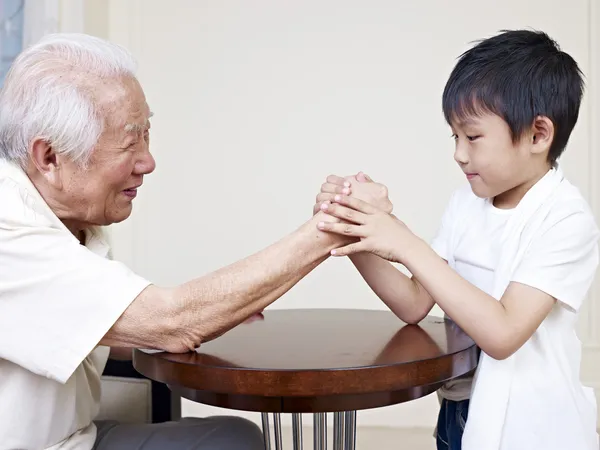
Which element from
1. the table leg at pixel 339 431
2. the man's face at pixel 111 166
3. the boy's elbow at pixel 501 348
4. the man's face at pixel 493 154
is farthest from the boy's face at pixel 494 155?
the man's face at pixel 111 166

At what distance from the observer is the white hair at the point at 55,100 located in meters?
1.37

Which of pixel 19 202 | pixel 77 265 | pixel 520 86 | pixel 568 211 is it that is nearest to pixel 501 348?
pixel 568 211

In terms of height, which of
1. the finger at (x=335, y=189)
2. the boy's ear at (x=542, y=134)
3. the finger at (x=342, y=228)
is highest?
the boy's ear at (x=542, y=134)

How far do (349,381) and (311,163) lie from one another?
2.51m

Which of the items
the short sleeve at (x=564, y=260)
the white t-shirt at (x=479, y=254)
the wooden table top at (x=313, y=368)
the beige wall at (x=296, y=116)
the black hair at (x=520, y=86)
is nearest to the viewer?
the wooden table top at (x=313, y=368)

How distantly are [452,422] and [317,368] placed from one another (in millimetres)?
656

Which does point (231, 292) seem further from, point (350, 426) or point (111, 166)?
point (350, 426)

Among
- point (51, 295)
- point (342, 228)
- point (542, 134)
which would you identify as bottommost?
point (51, 295)

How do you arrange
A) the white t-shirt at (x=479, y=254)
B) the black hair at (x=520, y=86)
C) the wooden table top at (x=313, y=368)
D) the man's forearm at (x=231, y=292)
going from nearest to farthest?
the wooden table top at (x=313, y=368), the man's forearm at (x=231, y=292), the black hair at (x=520, y=86), the white t-shirt at (x=479, y=254)

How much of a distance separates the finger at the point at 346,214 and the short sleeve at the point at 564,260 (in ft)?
1.07

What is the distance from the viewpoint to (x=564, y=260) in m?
1.43

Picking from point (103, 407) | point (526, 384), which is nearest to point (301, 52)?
point (103, 407)

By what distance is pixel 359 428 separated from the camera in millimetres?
3568

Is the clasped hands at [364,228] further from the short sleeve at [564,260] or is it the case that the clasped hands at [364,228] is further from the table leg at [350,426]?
the table leg at [350,426]
